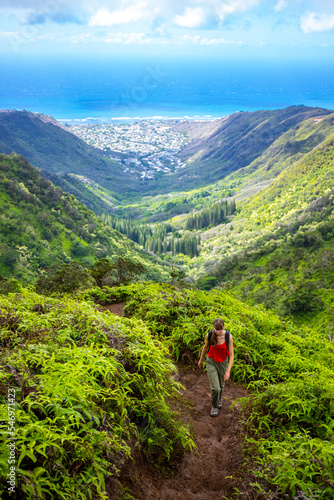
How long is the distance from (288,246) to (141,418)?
72.4m

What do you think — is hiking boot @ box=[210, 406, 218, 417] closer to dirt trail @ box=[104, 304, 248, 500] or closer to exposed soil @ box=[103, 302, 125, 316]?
dirt trail @ box=[104, 304, 248, 500]

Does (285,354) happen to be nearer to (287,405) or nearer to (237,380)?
(237,380)

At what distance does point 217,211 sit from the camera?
17325 centimetres

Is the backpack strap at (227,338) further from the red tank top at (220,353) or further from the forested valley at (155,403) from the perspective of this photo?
the forested valley at (155,403)

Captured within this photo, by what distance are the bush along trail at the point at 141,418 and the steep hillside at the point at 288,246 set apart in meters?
8.53

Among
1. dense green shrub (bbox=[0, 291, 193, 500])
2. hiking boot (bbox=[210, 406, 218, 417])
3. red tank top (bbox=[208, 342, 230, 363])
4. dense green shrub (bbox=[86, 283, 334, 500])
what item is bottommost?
hiking boot (bbox=[210, 406, 218, 417])

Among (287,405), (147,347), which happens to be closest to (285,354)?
(287,405)

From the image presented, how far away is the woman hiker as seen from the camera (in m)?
5.73

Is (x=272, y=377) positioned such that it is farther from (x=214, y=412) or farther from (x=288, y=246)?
(x=288, y=246)

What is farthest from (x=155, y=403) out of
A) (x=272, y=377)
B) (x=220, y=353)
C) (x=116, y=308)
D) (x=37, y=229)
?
(x=37, y=229)

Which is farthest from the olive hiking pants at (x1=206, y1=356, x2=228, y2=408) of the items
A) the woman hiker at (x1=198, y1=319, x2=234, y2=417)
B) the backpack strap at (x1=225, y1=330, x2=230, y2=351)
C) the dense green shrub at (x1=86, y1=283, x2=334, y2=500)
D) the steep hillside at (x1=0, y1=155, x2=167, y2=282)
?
the steep hillside at (x1=0, y1=155, x2=167, y2=282)

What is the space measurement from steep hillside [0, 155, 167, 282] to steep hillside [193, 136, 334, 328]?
26791mm

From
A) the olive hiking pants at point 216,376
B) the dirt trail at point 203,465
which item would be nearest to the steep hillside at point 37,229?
the dirt trail at point 203,465

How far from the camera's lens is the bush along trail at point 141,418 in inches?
121
